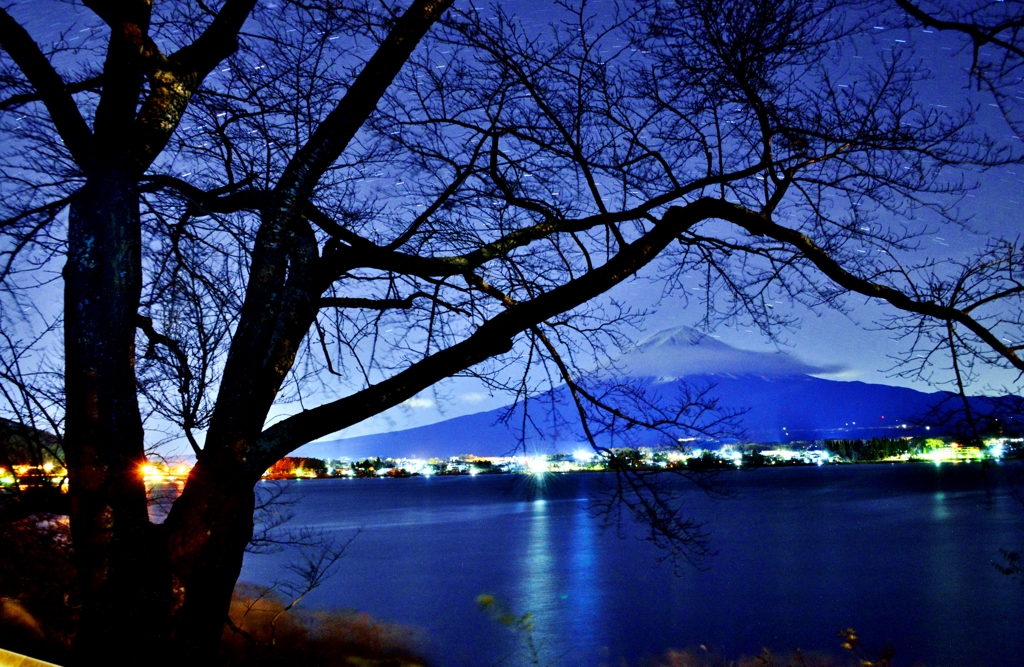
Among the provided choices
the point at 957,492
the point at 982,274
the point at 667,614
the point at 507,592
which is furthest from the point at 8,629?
the point at 957,492

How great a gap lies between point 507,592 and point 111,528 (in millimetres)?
33939

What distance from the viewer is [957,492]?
9488 cm

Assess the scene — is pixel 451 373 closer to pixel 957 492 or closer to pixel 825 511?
pixel 825 511

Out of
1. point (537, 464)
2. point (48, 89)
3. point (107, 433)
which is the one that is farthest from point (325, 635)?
point (48, 89)

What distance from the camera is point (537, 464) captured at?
17.1 feet

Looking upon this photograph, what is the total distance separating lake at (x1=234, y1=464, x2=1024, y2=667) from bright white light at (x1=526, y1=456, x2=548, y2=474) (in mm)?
204

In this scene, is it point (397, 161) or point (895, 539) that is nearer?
point (397, 161)

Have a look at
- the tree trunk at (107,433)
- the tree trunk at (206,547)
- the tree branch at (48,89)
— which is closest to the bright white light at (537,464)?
the tree trunk at (206,547)

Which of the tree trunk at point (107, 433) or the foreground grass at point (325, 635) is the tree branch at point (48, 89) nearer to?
the tree trunk at point (107, 433)

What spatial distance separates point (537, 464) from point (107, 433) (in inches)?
111

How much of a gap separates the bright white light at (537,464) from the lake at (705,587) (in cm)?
20

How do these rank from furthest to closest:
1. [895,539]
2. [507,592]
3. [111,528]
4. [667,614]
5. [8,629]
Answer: [895,539]
[507,592]
[667,614]
[8,629]
[111,528]

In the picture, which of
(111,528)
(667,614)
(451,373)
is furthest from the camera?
(667,614)

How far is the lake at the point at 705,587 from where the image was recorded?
24250mm
